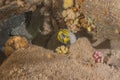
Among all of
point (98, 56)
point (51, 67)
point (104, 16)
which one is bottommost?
point (98, 56)

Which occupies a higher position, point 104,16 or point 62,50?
point 104,16

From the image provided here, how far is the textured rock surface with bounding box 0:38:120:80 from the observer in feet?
6.06

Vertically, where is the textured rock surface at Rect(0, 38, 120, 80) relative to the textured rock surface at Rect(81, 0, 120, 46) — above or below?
below

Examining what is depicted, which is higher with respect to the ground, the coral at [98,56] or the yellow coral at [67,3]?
the yellow coral at [67,3]

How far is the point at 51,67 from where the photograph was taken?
6.27ft

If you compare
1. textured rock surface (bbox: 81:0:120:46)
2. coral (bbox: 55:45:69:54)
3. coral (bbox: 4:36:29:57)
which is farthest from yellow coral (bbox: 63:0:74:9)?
coral (bbox: 4:36:29:57)

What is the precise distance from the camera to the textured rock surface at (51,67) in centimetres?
185

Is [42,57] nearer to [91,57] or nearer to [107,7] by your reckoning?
[91,57]

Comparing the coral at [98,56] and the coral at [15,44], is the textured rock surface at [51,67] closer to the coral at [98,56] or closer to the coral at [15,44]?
the coral at [98,56]

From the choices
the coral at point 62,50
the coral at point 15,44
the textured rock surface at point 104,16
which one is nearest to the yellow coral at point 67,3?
the textured rock surface at point 104,16

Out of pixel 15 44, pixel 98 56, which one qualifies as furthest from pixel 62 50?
pixel 15 44

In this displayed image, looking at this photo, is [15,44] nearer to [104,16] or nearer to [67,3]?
[67,3]

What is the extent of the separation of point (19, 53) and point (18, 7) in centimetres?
77

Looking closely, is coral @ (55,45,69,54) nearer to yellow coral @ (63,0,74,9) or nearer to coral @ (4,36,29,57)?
coral @ (4,36,29,57)
